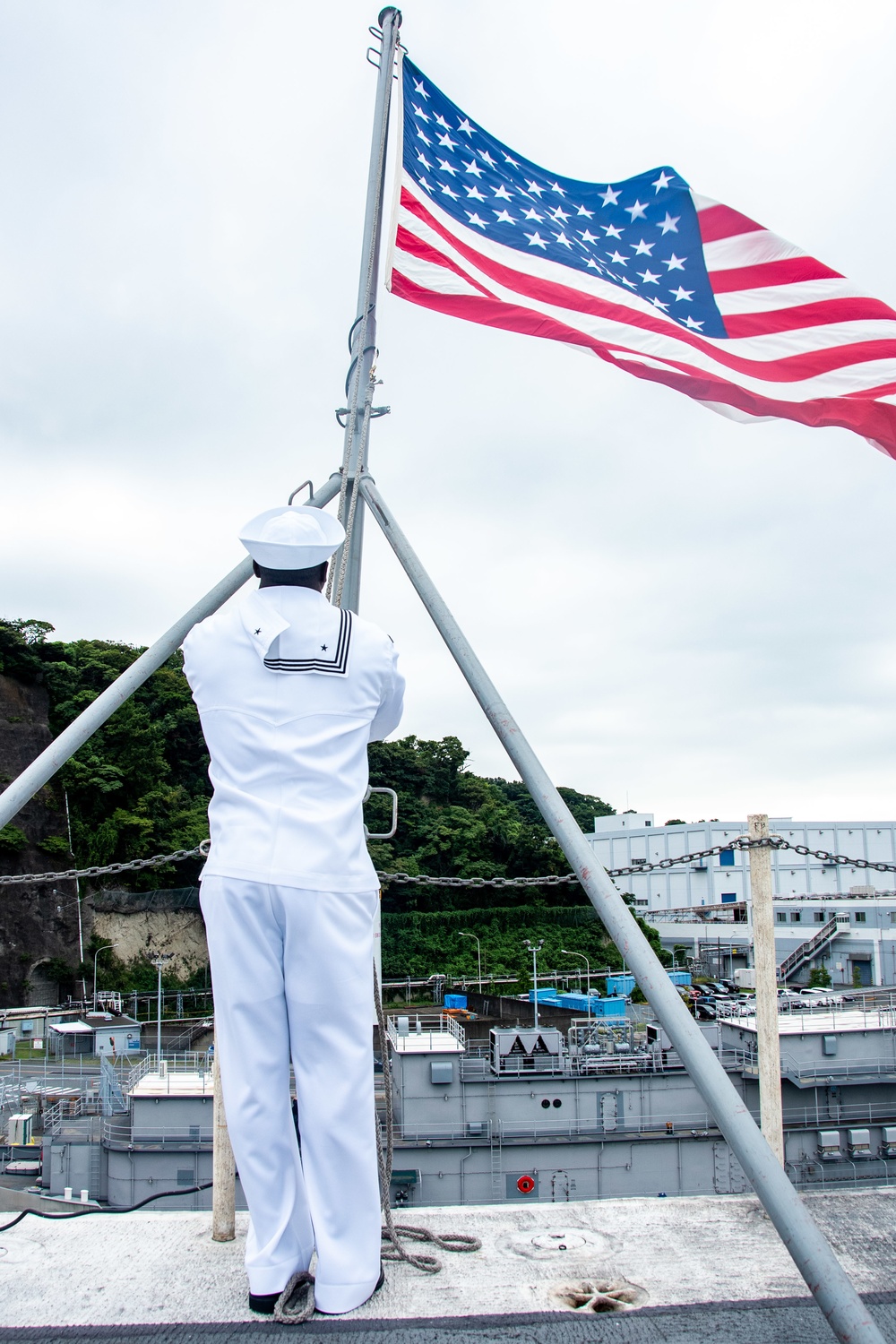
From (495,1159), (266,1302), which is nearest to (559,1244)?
(266,1302)

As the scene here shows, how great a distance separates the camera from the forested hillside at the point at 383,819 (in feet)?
133

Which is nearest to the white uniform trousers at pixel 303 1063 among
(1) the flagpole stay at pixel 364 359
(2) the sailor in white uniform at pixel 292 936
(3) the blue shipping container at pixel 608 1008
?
(2) the sailor in white uniform at pixel 292 936

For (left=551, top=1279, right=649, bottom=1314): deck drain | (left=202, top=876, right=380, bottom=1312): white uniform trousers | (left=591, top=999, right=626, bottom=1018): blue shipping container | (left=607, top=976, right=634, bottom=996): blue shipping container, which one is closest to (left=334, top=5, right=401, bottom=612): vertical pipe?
(left=202, top=876, right=380, bottom=1312): white uniform trousers

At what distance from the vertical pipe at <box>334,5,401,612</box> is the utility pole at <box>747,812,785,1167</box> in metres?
1.63

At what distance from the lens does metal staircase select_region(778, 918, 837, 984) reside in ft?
130

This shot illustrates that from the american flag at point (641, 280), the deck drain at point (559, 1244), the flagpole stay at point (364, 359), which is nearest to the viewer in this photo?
the deck drain at point (559, 1244)

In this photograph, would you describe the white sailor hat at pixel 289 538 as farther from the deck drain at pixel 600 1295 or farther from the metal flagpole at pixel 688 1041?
the deck drain at pixel 600 1295

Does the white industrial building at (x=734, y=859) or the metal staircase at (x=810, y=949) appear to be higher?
the white industrial building at (x=734, y=859)

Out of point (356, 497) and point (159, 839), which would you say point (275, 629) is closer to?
point (356, 497)

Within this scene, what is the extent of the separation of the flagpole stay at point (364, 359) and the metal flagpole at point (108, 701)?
21 centimetres

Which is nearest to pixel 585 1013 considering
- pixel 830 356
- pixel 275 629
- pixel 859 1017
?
pixel 859 1017

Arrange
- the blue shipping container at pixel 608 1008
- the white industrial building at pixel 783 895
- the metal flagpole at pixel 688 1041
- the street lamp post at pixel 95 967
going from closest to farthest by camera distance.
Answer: the metal flagpole at pixel 688 1041 < the blue shipping container at pixel 608 1008 < the street lamp post at pixel 95 967 < the white industrial building at pixel 783 895

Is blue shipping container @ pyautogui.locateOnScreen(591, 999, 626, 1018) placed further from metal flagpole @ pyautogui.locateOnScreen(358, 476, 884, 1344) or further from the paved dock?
metal flagpole @ pyautogui.locateOnScreen(358, 476, 884, 1344)

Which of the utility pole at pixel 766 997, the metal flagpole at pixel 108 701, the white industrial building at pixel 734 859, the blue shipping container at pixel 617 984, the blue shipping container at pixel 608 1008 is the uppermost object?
the metal flagpole at pixel 108 701
